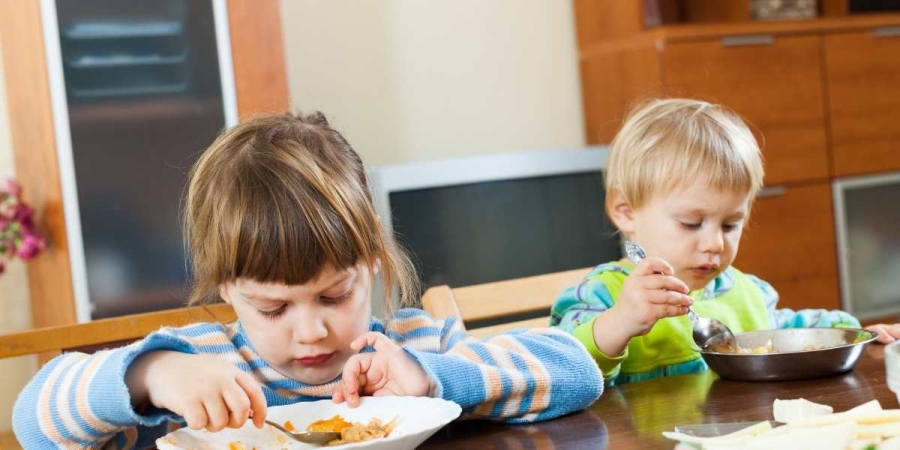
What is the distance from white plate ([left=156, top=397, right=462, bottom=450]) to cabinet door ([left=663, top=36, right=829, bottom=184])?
2286 millimetres

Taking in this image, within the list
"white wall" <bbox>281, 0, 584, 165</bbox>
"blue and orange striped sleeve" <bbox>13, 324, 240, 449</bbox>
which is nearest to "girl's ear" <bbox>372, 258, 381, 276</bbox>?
"blue and orange striped sleeve" <bbox>13, 324, 240, 449</bbox>

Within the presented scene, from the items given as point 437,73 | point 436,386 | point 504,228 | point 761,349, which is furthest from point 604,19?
point 436,386

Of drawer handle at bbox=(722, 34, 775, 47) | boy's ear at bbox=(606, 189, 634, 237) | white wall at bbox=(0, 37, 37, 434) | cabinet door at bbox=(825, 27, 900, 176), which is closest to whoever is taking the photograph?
boy's ear at bbox=(606, 189, 634, 237)

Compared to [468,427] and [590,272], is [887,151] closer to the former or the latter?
[590,272]

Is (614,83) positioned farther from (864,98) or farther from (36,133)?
(36,133)

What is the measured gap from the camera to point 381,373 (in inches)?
36.3

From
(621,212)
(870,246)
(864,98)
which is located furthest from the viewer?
(870,246)

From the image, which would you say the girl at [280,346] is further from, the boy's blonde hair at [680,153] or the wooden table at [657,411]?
the boy's blonde hair at [680,153]

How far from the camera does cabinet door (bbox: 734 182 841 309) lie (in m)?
3.17

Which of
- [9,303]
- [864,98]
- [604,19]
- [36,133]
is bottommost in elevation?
[9,303]

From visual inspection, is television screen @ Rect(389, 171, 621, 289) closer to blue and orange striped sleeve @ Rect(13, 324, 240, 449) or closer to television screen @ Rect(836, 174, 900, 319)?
television screen @ Rect(836, 174, 900, 319)

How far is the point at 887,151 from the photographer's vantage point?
11.0 ft

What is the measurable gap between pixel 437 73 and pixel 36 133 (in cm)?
122

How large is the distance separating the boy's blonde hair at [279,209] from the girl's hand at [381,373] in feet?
0.28
